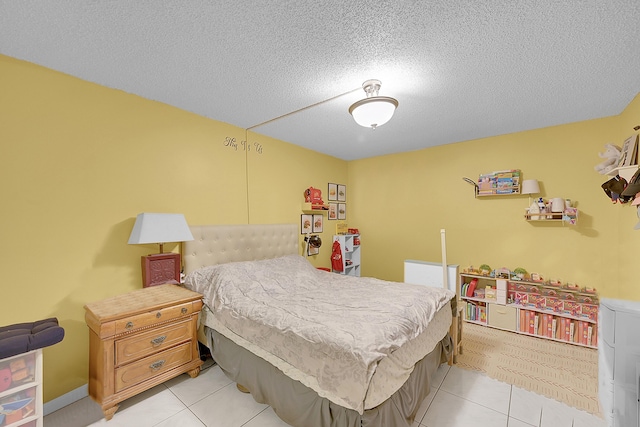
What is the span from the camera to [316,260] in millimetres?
4363

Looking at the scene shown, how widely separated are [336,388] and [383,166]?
3882 millimetres

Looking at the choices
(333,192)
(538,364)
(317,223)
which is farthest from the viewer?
(333,192)

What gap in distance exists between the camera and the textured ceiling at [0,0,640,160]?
1.42m

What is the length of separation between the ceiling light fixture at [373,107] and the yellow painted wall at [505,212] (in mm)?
2427

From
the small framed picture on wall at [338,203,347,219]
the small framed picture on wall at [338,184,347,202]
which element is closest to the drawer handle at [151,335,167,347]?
the small framed picture on wall at [338,203,347,219]

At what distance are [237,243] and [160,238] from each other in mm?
992

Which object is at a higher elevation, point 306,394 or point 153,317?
point 153,317

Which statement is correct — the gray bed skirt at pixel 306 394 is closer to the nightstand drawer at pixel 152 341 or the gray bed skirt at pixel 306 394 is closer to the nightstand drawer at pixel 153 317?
the nightstand drawer at pixel 152 341

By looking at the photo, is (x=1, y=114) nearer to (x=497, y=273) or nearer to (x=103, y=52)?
(x=103, y=52)

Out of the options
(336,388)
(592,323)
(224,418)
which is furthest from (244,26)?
(592,323)

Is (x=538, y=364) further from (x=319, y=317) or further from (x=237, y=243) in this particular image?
(x=237, y=243)

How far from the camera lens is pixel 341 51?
5.79 ft

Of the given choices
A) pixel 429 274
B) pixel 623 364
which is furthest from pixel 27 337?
pixel 429 274

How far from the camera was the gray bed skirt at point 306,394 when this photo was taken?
1489mm
